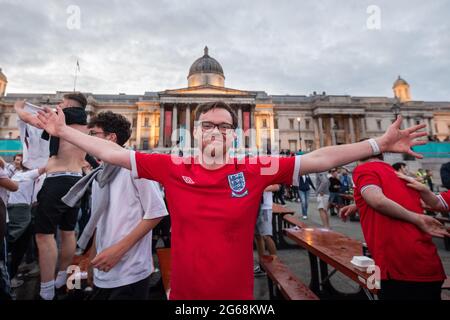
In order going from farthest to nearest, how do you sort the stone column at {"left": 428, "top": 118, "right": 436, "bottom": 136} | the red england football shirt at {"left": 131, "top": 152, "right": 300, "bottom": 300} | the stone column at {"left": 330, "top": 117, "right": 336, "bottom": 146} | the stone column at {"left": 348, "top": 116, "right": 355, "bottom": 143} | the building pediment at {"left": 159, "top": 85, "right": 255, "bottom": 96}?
the stone column at {"left": 428, "top": 118, "right": 436, "bottom": 136} → the stone column at {"left": 348, "top": 116, "right": 355, "bottom": 143} → the stone column at {"left": 330, "top": 117, "right": 336, "bottom": 146} → the building pediment at {"left": 159, "top": 85, "right": 255, "bottom": 96} → the red england football shirt at {"left": 131, "top": 152, "right": 300, "bottom": 300}

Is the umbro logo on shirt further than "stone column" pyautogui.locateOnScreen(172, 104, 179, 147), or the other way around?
"stone column" pyautogui.locateOnScreen(172, 104, 179, 147)

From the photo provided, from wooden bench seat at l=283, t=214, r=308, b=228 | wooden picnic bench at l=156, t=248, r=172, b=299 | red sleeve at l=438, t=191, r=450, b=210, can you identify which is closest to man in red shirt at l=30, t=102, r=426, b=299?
wooden picnic bench at l=156, t=248, r=172, b=299

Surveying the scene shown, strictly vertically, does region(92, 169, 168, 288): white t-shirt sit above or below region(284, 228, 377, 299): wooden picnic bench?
above

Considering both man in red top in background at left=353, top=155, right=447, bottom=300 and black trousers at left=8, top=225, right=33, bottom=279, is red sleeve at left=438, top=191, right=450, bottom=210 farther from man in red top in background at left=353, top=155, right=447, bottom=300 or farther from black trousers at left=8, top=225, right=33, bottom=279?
black trousers at left=8, top=225, right=33, bottom=279

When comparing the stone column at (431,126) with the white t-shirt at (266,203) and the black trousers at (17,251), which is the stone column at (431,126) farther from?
the black trousers at (17,251)

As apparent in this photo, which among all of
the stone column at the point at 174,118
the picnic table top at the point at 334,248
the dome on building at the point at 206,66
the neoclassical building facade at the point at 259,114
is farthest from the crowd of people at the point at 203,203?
the dome on building at the point at 206,66

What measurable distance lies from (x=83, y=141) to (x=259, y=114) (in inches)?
1783

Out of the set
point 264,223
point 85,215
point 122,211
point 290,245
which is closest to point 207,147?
point 122,211

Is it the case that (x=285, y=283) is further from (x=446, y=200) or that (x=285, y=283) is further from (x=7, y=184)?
(x=7, y=184)

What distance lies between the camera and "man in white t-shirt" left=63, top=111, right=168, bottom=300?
1745 mm

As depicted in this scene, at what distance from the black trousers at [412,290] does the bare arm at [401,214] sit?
440 mm

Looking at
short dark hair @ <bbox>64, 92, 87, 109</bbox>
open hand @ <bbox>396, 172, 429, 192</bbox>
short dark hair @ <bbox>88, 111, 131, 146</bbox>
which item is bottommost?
open hand @ <bbox>396, 172, 429, 192</bbox>
